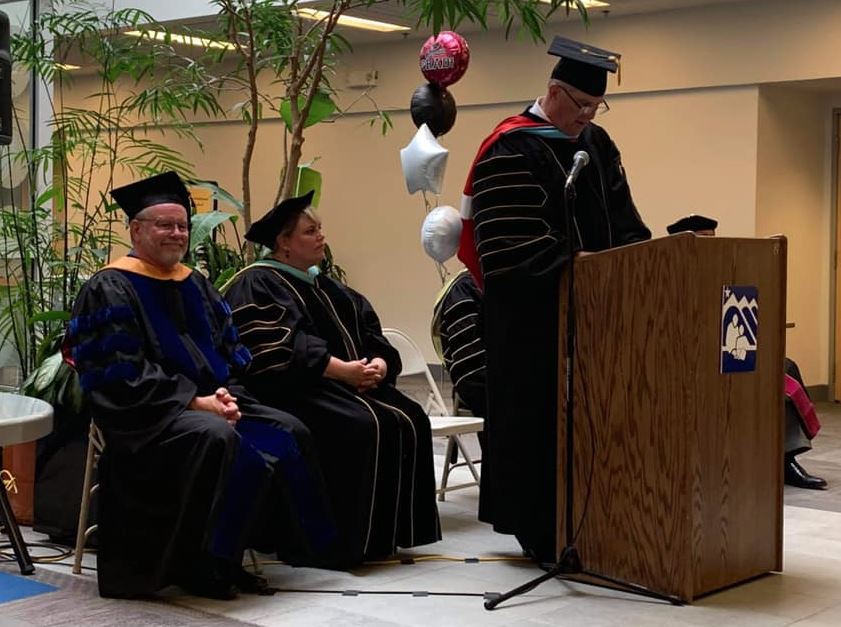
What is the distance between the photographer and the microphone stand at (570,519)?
4.11 m

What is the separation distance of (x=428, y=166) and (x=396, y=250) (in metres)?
5.51

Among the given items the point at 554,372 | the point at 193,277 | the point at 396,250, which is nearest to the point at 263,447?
the point at 193,277

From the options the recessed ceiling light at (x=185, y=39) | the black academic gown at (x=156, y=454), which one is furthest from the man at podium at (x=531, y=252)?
the recessed ceiling light at (x=185, y=39)

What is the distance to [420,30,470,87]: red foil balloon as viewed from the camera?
24.5ft

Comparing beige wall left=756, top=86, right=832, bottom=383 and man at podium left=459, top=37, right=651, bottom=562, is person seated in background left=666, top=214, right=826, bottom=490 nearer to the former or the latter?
man at podium left=459, top=37, right=651, bottom=562

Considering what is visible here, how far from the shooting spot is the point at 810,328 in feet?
35.0

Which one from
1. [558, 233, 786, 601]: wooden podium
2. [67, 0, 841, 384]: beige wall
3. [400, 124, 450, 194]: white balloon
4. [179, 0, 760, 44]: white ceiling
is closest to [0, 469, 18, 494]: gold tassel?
[558, 233, 786, 601]: wooden podium

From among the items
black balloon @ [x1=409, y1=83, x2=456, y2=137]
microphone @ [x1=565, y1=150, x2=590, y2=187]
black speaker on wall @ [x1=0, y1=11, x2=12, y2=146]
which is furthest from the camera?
black balloon @ [x1=409, y1=83, x2=456, y2=137]

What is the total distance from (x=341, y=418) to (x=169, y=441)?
0.78m

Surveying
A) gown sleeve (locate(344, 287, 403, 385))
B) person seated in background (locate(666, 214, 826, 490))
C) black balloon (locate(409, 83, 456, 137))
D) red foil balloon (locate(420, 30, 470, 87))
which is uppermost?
red foil balloon (locate(420, 30, 470, 87))

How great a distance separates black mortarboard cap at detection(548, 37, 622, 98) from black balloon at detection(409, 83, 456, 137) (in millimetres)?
3033

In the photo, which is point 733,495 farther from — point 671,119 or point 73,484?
point 671,119

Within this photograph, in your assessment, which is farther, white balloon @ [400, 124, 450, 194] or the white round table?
white balloon @ [400, 124, 450, 194]

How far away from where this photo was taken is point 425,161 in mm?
7102
